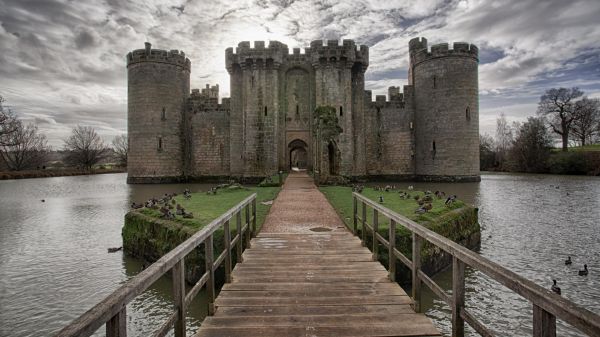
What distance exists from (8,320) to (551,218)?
660 inches

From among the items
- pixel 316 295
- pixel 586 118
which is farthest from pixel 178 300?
pixel 586 118

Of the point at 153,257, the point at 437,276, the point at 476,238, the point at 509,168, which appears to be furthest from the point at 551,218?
the point at 509,168

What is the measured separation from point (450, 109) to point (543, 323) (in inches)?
1250

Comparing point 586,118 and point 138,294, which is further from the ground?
point 586,118

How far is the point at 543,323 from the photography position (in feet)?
7.02

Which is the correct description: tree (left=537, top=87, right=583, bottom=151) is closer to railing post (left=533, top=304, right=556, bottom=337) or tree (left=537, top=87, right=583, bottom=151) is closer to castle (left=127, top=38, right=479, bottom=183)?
castle (left=127, top=38, right=479, bottom=183)

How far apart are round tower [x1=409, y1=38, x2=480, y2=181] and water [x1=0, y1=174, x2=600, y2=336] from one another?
47.9 feet

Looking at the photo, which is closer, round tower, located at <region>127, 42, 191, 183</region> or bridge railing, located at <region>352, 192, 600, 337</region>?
bridge railing, located at <region>352, 192, 600, 337</region>

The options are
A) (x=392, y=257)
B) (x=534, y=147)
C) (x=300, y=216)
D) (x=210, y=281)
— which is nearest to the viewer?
(x=210, y=281)

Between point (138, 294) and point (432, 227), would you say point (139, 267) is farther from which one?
point (138, 294)

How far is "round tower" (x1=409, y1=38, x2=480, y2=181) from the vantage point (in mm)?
30828

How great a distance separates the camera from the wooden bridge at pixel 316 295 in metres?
2.14

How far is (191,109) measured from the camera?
34.7 meters

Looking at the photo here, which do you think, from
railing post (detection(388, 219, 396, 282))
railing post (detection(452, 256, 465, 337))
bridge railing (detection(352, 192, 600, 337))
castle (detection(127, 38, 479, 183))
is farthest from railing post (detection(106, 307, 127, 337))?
castle (detection(127, 38, 479, 183))
